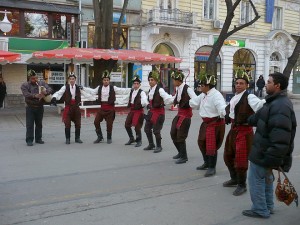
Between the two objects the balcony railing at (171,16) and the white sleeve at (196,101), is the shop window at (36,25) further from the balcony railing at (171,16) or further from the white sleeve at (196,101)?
the white sleeve at (196,101)

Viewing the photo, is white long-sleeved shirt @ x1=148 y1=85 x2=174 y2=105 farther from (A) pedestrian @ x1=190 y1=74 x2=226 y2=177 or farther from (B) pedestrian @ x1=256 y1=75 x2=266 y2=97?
(B) pedestrian @ x1=256 y1=75 x2=266 y2=97

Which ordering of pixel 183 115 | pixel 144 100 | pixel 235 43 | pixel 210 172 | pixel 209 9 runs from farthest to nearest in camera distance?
pixel 235 43 < pixel 209 9 < pixel 144 100 < pixel 183 115 < pixel 210 172

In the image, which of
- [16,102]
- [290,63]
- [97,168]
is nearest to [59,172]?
[97,168]

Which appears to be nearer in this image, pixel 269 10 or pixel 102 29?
pixel 102 29

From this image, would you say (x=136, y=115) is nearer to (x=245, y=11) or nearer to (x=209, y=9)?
(x=209, y=9)

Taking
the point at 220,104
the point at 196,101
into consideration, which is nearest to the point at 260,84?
the point at 196,101

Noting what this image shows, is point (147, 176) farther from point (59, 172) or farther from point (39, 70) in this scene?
point (39, 70)

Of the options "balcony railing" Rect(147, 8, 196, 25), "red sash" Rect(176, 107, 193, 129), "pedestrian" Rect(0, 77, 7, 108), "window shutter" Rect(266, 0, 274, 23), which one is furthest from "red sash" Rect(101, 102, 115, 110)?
"window shutter" Rect(266, 0, 274, 23)

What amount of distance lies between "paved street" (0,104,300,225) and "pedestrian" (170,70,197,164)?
1.37 feet

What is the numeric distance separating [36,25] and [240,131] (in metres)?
18.4

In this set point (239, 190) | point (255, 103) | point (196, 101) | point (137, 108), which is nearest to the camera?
point (255, 103)

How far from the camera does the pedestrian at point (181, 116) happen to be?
25.5 ft

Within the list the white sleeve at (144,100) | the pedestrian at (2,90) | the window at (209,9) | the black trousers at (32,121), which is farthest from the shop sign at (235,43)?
the black trousers at (32,121)

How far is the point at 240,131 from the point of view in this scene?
5711 mm
